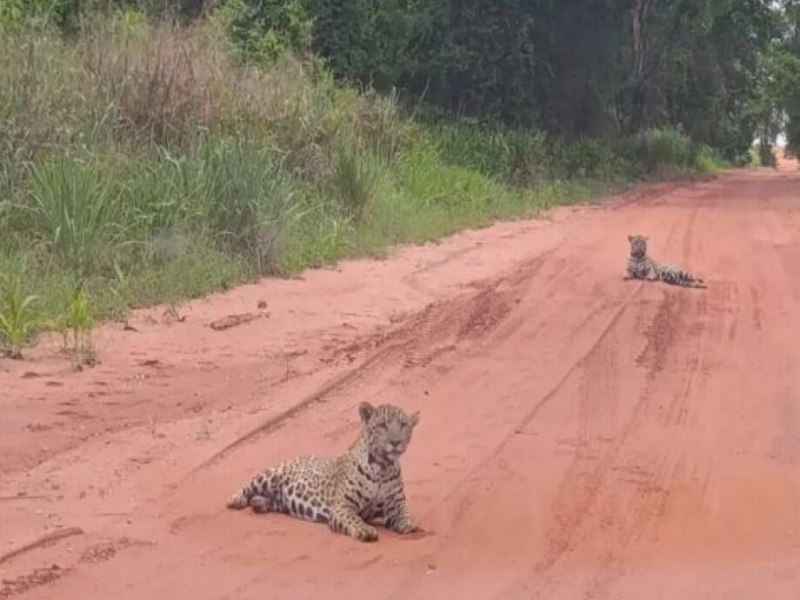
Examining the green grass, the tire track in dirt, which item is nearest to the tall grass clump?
the green grass

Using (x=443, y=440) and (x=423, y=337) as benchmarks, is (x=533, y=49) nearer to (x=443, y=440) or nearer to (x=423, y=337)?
(x=423, y=337)

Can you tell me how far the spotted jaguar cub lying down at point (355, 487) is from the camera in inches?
277

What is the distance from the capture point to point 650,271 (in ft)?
53.1

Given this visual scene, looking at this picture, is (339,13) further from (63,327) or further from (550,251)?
(63,327)

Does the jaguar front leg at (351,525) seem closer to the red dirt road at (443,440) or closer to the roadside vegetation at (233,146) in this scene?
the red dirt road at (443,440)

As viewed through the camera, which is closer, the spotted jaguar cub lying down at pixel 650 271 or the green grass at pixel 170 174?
the green grass at pixel 170 174

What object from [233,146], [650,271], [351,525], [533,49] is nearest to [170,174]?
[233,146]

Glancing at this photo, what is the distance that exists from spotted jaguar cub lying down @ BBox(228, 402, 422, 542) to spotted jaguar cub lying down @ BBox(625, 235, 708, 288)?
9224mm

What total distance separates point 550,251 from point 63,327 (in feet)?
31.4

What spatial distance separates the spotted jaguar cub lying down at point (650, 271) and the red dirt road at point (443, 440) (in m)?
0.45

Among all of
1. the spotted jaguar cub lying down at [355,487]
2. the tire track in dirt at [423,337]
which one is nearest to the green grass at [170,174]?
the tire track in dirt at [423,337]

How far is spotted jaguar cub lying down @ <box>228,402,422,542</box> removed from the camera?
277 inches

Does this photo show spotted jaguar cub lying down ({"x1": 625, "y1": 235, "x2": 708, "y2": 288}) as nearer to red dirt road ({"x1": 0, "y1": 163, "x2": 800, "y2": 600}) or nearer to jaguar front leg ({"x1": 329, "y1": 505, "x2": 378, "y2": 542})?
red dirt road ({"x1": 0, "y1": 163, "x2": 800, "y2": 600})

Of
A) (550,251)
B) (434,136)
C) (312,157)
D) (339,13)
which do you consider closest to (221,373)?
(312,157)
